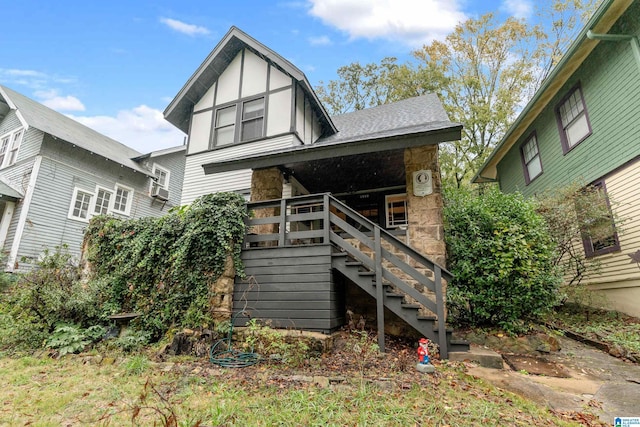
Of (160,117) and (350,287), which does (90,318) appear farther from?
(160,117)

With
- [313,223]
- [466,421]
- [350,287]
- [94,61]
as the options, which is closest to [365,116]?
[313,223]

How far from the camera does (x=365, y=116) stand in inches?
409

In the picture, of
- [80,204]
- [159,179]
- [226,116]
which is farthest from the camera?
[159,179]

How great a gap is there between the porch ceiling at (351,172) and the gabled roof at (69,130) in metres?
9.39

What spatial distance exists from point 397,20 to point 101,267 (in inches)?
677

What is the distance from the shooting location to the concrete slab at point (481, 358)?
3.93 metres

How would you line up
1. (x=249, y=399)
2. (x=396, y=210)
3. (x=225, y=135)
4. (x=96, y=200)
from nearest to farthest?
(x=249, y=399)
(x=396, y=210)
(x=225, y=135)
(x=96, y=200)

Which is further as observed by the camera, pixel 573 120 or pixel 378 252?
pixel 573 120

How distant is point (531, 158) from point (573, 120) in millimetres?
2157

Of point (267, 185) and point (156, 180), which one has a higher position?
point (156, 180)

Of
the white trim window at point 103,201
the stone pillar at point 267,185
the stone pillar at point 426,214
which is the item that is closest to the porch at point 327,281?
the stone pillar at point 426,214

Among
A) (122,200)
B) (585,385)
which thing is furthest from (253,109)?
(585,385)

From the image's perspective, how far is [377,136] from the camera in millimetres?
5465

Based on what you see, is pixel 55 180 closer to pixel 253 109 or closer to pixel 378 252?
pixel 253 109
